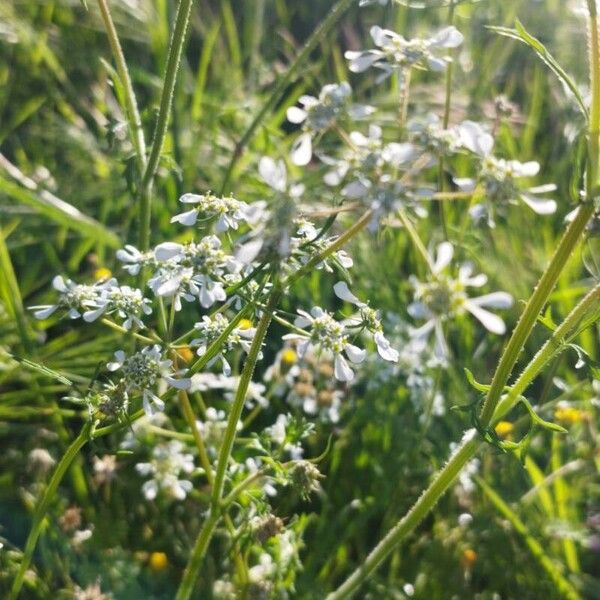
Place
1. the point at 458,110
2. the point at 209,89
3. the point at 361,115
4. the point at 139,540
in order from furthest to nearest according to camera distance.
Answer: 1. the point at 209,89
2. the point at 458,110
3. the point at 139,540
4. the point at 361,115

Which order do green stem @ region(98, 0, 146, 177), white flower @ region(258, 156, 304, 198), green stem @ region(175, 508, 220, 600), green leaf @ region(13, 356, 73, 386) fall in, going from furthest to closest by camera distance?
green stem @ region(98, 0, 146, 177), green stem @ region(175, 508, 220, 600), green leaf @ region(13, 356, 73, 386), white flower @ region(258, 156, 304, 198)

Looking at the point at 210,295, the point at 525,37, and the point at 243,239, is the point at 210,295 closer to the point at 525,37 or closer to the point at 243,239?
the point at 243,239

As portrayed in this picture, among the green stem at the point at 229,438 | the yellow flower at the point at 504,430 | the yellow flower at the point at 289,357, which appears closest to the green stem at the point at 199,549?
the green stem at the point at 229,438

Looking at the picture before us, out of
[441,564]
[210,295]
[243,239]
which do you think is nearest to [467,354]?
[441,564]

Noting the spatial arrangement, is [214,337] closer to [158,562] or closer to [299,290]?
[158,562]

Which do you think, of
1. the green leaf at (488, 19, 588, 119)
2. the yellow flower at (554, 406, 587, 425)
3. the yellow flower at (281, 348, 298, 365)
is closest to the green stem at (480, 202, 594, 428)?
the green leaf at (488, 19, 588, 119)

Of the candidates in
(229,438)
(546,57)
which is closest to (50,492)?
(229,438)

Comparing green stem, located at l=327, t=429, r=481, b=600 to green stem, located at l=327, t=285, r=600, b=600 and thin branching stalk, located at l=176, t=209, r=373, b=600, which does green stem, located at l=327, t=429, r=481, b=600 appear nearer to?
green stem, located at l=327, t=285, r=600, b=600
